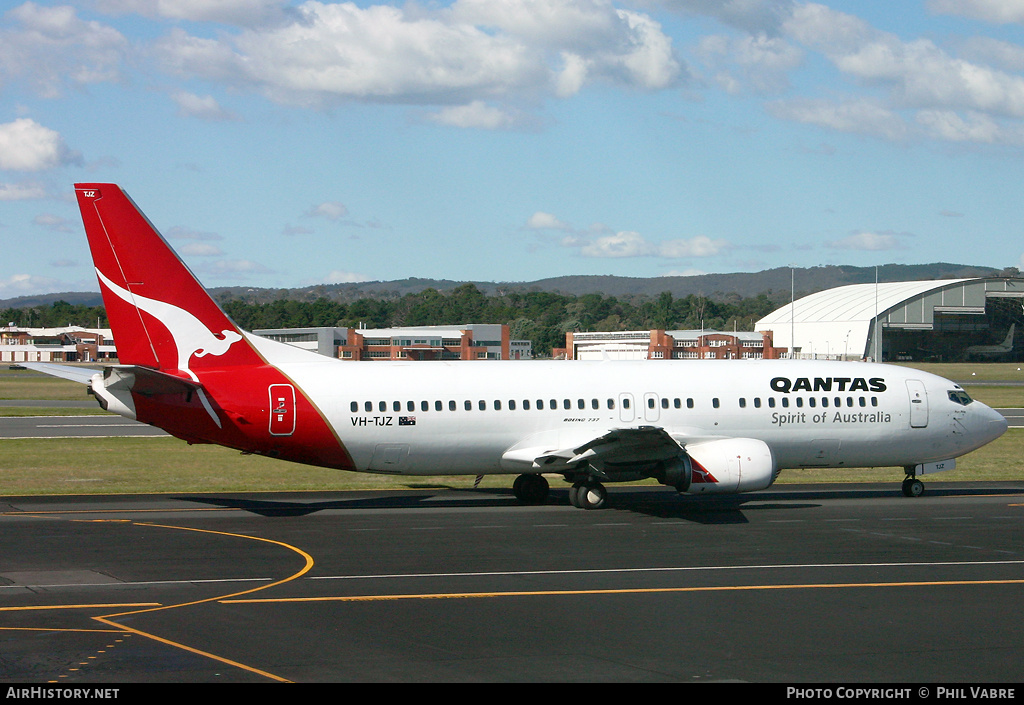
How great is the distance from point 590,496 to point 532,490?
218 centimetres

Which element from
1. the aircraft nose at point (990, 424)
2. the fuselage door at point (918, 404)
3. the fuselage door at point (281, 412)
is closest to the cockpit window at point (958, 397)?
the aircraft nose at point (990, 424)

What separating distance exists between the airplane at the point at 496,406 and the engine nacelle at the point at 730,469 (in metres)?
0.04

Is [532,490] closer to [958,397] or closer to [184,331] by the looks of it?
[184,331]

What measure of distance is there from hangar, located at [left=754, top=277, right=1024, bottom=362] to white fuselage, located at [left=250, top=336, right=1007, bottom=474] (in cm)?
11041

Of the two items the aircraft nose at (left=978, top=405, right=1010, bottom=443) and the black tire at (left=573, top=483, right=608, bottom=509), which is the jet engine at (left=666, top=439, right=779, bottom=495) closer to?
the black tire at (left=573, top=483, right=608, bottom=509)

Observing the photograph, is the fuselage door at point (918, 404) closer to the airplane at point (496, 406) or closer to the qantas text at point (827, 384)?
the airplane at point (496, 406)

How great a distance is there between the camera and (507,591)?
17922 millimetres

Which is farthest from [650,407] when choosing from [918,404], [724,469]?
[918,404]

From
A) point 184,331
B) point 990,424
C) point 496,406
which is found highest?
point 184,331

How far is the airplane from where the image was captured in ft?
88.8
